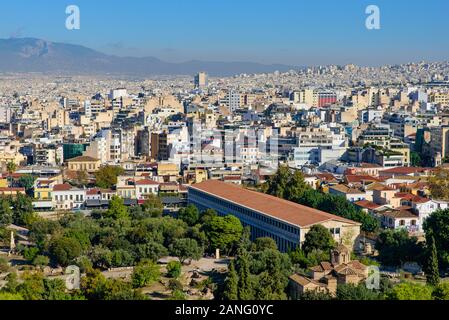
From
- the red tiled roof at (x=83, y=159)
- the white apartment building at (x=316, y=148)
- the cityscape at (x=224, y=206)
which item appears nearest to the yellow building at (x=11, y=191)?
the cityscape at (x=224, y=206)

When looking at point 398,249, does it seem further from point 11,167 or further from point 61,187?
point 11,167

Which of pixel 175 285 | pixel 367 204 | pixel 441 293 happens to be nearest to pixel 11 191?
pixel 367 204

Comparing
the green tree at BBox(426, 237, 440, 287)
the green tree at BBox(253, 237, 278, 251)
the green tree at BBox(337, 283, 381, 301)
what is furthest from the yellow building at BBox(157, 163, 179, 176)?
the green tree at BBox(337, 283, 381, 301)

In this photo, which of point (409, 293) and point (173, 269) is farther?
point (173, 269)

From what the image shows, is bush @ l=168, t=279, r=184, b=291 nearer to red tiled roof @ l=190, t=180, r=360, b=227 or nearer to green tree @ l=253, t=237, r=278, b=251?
green tree @ l=253, t=237, r=278, b=251

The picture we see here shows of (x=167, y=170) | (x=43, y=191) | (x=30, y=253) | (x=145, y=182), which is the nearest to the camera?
(x=30, y=253)

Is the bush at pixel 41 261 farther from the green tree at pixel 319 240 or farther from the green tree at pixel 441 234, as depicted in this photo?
the green tree at pixel 441 234

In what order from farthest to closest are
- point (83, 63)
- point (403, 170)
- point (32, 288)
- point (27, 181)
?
point (83, 63) < point (403, 170) < point (27, 181) < point (32, 288)
